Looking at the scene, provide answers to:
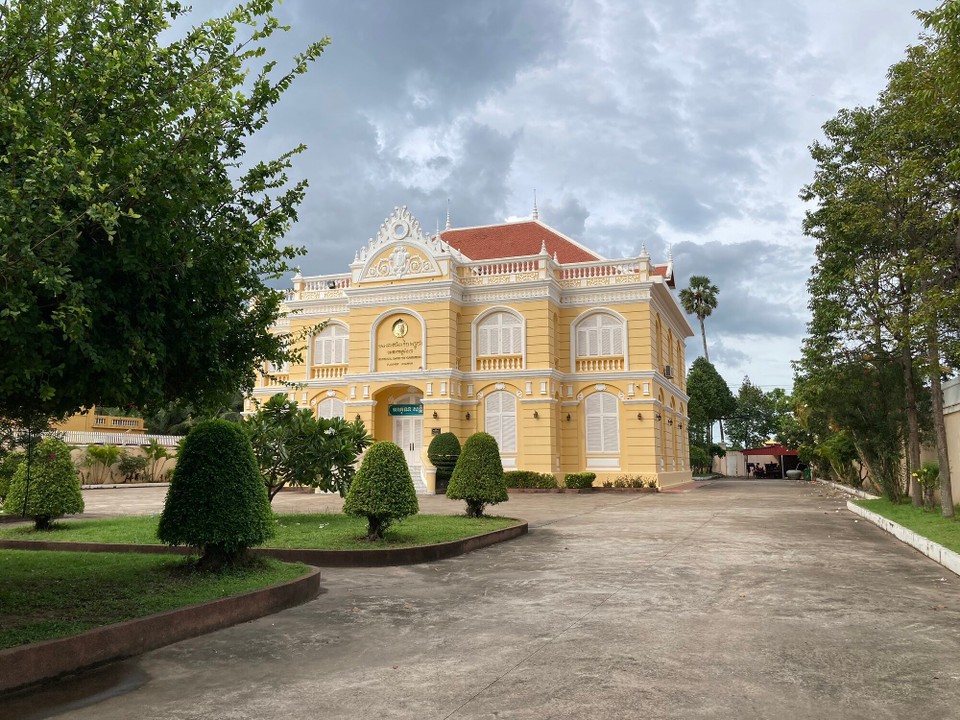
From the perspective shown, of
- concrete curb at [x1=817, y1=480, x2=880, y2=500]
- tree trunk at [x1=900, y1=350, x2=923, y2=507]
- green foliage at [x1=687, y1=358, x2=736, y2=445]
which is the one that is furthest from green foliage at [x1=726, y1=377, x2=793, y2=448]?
tree trunk at [x1=900, y1=350, x2=923, y2=507]

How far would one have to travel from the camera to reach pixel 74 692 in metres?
4.78

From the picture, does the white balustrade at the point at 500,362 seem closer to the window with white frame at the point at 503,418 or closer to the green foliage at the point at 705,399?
the window with white frame at the point at 503,418

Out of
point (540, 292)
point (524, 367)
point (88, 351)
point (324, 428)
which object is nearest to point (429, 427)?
point (524, 367)

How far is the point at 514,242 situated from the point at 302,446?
877 inches

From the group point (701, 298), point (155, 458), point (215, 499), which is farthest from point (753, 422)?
point (215, 499)

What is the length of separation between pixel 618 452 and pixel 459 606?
71.6ft

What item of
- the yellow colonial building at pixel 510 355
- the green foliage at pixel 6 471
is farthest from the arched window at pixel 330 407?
the green foliage at pixel 6 471

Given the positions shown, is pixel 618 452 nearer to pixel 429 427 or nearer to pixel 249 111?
pixel 429 427

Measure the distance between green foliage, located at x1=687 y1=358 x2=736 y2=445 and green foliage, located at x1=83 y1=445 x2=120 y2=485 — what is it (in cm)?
3818

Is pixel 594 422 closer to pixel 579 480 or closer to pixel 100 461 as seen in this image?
pixel 579 480

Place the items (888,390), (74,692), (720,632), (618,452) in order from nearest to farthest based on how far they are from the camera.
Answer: (74,692) < (720,632) < (888,390) < (618,452)

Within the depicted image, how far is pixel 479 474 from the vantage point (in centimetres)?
1452

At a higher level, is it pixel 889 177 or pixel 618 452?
pixel 889 177

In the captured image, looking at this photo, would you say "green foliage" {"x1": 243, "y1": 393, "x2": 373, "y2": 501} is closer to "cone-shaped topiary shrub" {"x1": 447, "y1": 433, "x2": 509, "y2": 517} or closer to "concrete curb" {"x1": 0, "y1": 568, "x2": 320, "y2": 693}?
"cone-shaped topiary shrub" {"x1": 447, "y1": 433, "x2": 509, "y2": 517}
